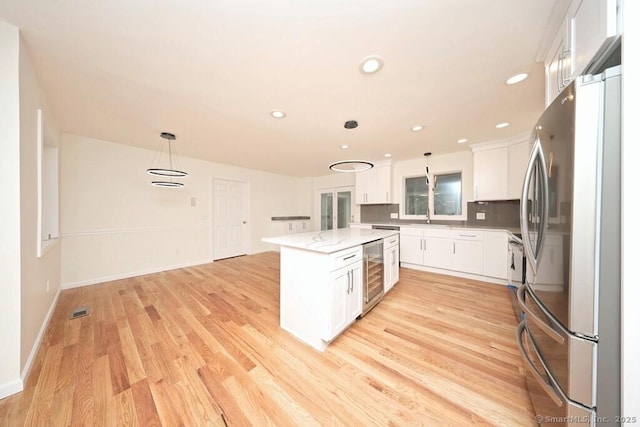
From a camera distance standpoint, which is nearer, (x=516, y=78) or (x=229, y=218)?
(x=516, y=78)

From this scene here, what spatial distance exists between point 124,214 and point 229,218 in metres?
2.00

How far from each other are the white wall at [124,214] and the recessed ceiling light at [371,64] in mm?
4248

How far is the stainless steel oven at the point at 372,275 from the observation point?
7.55 feet

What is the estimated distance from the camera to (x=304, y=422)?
1.18 meters

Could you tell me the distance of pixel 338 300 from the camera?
188 cm

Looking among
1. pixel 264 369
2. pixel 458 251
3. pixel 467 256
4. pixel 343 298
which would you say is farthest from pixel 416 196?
pixel 264 369

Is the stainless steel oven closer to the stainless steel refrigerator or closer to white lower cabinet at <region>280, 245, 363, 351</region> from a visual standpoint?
white lower cabinet at <region>280, 245, 363, 351</region>

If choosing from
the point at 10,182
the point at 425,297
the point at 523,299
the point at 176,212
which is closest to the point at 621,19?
the point at 523,299

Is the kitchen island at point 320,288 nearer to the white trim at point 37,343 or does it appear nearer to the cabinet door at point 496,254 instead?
the white trim at point 37,343

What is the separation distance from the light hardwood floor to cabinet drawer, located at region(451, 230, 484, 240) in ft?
4.20

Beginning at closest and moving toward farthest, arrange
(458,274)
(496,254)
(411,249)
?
(496,254) < (458,274) < (411,249)

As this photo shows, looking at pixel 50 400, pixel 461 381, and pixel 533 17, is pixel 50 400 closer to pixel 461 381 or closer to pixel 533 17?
pixel 461 381

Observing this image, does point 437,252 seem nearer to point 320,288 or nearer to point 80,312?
point 320,288

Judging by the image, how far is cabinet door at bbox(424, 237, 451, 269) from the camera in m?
3.81
